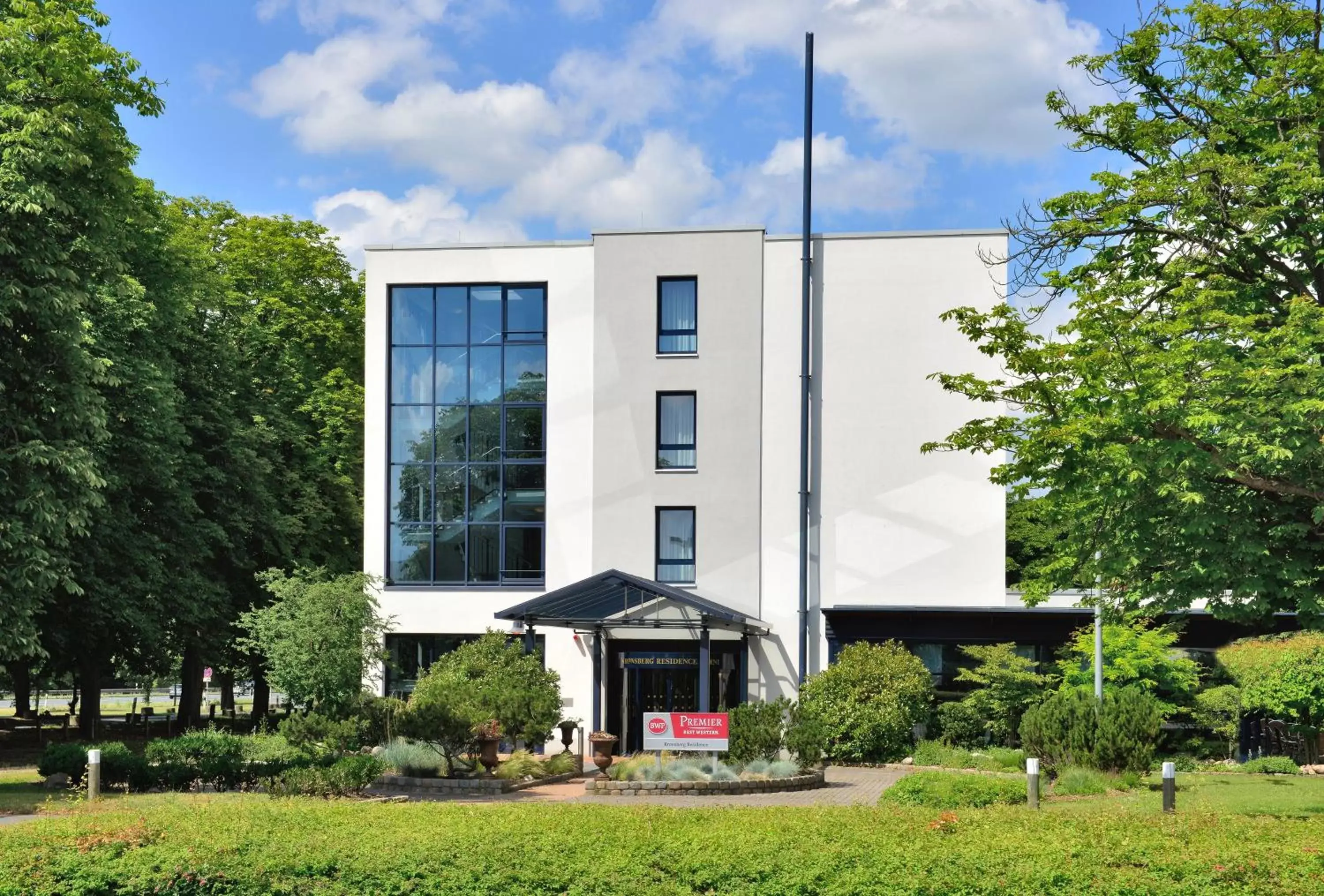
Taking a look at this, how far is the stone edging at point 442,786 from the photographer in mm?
24906

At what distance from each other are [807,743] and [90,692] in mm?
22432

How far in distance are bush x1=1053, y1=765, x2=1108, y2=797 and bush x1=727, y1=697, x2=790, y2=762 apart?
547cm

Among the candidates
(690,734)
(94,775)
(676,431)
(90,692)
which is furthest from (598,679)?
(90,692)

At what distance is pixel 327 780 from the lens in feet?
72.2

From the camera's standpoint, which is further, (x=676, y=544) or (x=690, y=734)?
(x=676, y=544)

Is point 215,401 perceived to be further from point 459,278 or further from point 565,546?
point 565,546

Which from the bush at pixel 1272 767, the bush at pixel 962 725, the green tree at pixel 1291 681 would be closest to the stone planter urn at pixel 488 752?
the bush at pixel 962 725

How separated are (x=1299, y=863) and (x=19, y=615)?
20.6 metres

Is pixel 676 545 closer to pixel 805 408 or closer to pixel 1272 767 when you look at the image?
pixel 805 408

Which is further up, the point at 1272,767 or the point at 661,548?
the point at 661,548

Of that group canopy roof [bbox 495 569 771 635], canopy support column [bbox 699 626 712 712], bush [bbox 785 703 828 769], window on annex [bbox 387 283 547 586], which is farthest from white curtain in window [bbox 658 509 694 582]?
bush [bbox 785 703 828 769]

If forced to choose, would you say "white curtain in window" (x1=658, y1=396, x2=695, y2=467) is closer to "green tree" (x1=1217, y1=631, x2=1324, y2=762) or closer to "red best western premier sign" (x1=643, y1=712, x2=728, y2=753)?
"red best western premier sign" (x1=643, y1=712, x2=728, y2=753)

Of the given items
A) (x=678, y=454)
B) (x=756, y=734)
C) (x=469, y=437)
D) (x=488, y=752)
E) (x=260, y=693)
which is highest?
(x=469, y=437)

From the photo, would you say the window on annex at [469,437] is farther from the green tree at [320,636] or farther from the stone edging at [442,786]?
the stone edging at [442,786]
